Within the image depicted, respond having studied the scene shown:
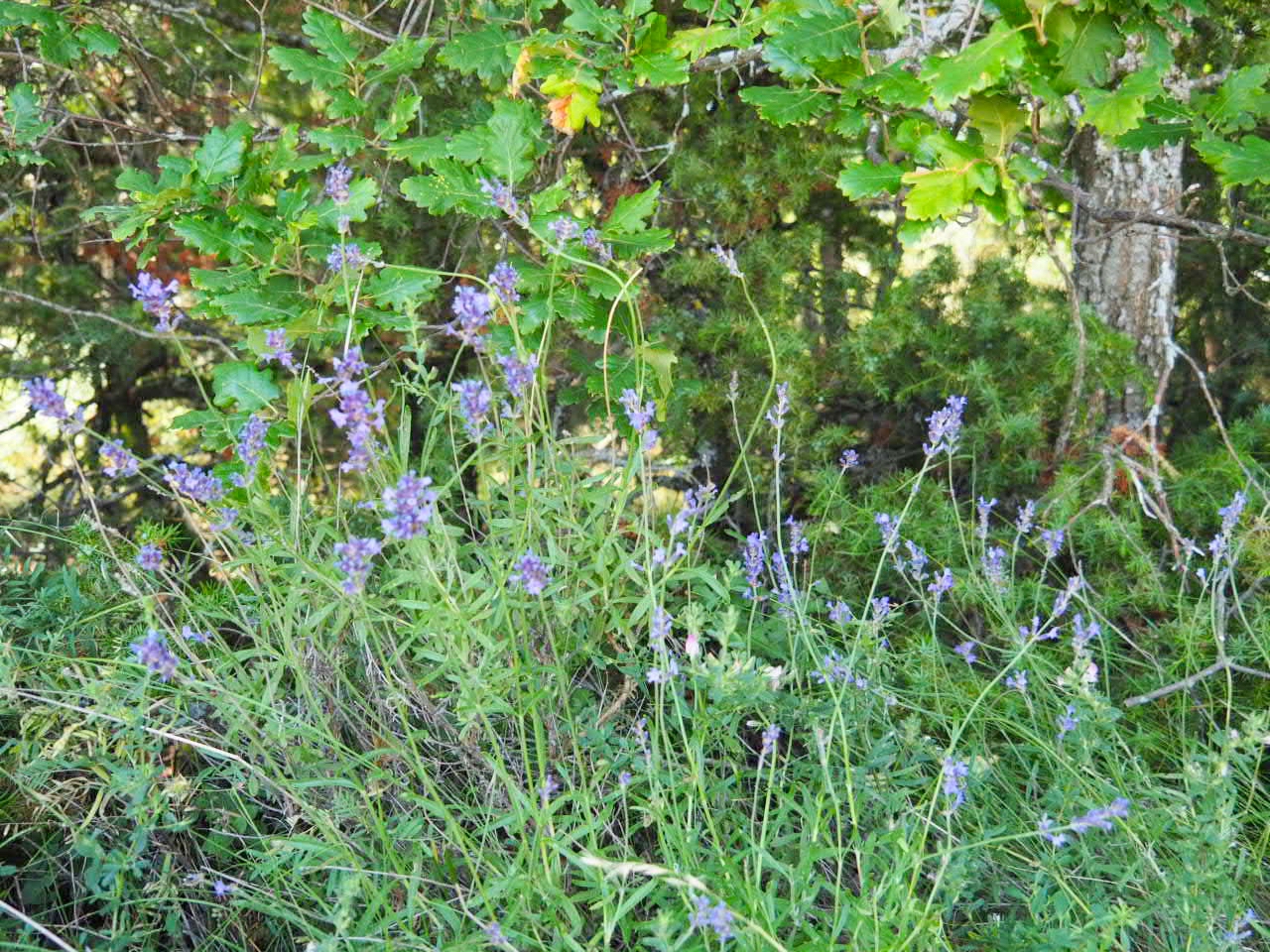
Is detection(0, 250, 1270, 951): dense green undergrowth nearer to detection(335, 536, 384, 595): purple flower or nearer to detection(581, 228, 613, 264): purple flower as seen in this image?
detection(335, 536, 384, 595): purple flower

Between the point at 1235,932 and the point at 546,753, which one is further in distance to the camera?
the point at 546,753

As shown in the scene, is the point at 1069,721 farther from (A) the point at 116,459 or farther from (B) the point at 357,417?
(A) the point at 116,459

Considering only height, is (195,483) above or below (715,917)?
above

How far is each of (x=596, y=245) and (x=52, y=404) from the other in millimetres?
930

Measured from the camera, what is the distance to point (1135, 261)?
3111mm

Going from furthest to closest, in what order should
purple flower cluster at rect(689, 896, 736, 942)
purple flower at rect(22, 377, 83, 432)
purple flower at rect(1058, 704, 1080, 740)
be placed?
purple flower at rect(1058, 704, 1080, 740) < purple flower at rect(22, 377, 83, 432) < purple flower cluster at rect(689, 896, 736, 942)

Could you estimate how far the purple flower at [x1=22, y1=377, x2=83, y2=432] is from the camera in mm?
1390

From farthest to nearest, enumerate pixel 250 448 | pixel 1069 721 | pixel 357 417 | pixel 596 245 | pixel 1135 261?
pixel 1135 261 → pixel 596 245 → pixel 1069 721 → pixel 250 448 → pixel 357 417

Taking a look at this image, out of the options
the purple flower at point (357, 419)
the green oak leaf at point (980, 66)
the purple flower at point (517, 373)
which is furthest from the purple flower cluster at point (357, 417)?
the green oak leaf at point (980, 66)

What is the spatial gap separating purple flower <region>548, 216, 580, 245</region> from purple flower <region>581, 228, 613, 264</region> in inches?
0.8

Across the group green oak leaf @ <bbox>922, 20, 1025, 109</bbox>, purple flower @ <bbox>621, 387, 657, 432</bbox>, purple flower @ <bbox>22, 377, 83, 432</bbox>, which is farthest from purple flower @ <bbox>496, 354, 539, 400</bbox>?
green oak leaf @ <bbox>922, 20, 1025, 109</bbox>

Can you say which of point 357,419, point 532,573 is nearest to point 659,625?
point 532,573

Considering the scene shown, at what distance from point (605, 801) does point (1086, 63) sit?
137cm

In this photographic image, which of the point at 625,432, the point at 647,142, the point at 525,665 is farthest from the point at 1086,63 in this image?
the point at 647,142
